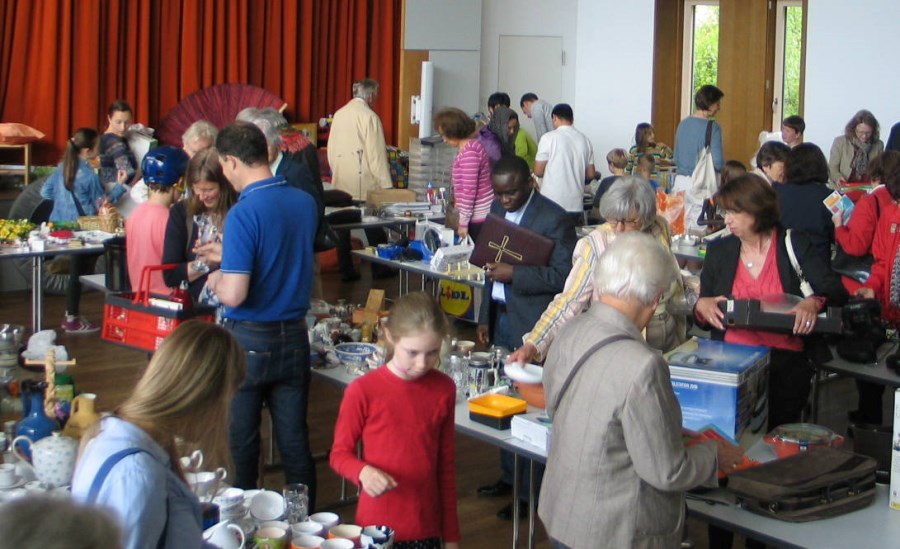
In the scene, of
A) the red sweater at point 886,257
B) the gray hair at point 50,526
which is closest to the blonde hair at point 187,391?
the gray hair at point 50,526

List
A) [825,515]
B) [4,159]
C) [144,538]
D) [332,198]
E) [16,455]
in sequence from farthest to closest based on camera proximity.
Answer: [4,159] → [332,198] → [16,455] → [825,515] → [144,538]

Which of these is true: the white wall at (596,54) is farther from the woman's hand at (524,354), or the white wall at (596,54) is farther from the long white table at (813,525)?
the long white table at (813,525)

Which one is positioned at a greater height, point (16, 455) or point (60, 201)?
point (60, 201)

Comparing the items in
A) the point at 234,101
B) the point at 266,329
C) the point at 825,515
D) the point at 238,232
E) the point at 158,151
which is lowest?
the point at 825,515

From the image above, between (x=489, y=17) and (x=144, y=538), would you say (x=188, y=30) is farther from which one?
(x=144, y=538)

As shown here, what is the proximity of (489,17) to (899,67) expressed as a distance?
4996 mm

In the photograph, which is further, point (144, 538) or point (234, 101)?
→ point (234, 101)

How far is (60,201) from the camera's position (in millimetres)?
7555

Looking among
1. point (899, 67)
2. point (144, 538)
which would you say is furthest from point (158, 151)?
point (899, 67)

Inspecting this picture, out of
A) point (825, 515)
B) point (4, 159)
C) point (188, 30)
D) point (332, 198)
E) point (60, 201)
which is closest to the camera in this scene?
point (825, 515)

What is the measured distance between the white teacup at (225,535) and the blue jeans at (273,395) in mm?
925

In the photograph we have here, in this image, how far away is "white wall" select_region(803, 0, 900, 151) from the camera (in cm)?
1070

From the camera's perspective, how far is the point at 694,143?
9.13 metres

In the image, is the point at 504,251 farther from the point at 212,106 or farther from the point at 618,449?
the point at 212,106
